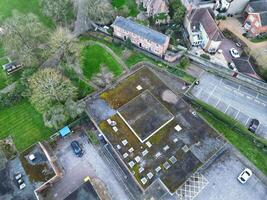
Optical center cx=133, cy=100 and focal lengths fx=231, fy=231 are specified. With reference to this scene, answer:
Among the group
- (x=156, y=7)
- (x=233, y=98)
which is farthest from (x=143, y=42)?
(x=233, y=98)

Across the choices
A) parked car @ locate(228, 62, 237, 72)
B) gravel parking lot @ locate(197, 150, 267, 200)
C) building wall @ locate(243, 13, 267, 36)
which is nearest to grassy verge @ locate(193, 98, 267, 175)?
gravel parking lot @ locate(197, 150, 267, 200)

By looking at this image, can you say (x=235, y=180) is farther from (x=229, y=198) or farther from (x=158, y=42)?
(x=158, y=42)

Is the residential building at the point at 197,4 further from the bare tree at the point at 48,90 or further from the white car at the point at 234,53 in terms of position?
the bare tree at the point at 48,90

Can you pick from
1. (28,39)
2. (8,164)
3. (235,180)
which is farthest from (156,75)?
(8,164)

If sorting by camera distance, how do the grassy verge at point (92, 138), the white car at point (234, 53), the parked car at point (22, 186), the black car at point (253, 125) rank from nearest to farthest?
the parked car at point (22, 186)
the grassy verge at point (92, 138)
the black car at point (253, 125)
the white car at point (234, 53)

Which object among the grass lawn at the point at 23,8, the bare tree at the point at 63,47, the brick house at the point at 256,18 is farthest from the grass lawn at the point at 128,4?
the brick house at the point at 256,18
